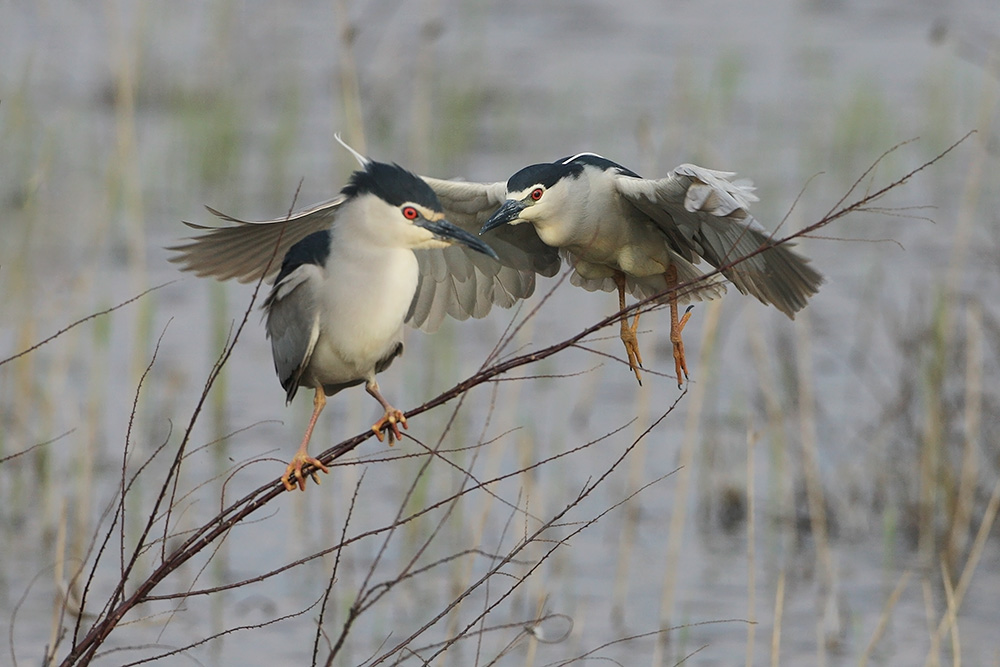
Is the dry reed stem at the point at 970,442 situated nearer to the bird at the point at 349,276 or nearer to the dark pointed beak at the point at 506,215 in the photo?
the dark pointed beak at the point at 506,215

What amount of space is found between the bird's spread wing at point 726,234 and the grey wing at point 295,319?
88 centimetres

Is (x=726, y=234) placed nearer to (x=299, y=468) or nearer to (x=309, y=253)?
(x=309, y=253)

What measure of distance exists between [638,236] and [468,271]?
483mm

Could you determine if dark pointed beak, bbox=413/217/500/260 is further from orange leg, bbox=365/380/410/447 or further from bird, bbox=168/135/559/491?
orange leg, bbox=365/380/410/447

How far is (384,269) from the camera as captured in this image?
3.51 meters

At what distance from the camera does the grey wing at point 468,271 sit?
13.9 feet

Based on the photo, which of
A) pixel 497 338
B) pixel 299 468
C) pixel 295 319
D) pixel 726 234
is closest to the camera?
pixel 299 468

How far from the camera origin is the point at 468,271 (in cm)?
429

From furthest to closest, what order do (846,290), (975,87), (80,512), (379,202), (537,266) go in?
(975,87), (846,290), (80,512), (537,266), (379,202)

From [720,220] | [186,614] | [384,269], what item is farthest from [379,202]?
[186,614]

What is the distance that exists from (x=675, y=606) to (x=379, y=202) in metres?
3.50

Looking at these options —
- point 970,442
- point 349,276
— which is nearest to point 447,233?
point 349,276

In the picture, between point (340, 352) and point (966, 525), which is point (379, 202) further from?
point (966, 525)

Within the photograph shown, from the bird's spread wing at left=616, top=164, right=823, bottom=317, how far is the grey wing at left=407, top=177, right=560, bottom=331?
1.35ft
